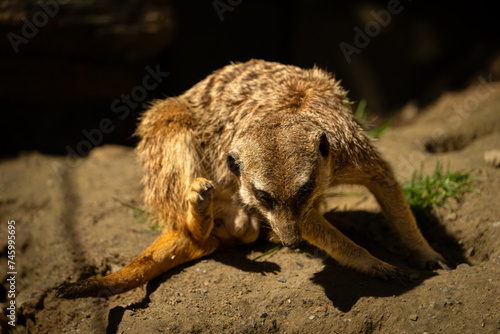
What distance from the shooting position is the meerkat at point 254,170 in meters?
2.26

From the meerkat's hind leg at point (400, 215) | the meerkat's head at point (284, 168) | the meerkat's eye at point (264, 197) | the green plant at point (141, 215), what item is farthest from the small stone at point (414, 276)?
the green plant at point (141, 215)

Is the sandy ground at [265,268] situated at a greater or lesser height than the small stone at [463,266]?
greater

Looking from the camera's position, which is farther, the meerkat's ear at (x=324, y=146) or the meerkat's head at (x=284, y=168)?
the meerkat's ear at (x=324, y=146)

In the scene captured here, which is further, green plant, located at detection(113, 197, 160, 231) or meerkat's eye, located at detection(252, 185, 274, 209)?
green plant, located at detection(113, 197, 160, 231)

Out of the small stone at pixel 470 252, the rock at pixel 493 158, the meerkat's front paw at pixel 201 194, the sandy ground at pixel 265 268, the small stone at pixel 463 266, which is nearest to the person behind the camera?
the sandy ground at pixel 265 268

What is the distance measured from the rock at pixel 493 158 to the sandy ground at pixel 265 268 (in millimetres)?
52

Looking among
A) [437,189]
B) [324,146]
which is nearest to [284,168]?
[324,146]

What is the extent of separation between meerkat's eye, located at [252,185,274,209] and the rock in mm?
2130

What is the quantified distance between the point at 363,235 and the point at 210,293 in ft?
3.92

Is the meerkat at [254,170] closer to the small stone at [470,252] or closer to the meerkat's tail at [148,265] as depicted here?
the meerkat's tail at [148,265]

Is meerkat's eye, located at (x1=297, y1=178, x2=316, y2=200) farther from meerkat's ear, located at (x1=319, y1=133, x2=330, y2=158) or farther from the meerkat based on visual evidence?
meerkat's ear, located at (x1=319, y1=133, x2=330, y2=158)

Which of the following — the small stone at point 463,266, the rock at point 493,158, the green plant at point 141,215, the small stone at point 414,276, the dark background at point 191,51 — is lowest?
the small stone at point 463,266

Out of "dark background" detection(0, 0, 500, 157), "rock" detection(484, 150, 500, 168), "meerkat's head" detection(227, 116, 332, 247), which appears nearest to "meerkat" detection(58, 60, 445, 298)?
"meerkat's head" detection(227, 116, 332, 247)

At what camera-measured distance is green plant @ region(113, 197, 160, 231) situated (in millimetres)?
3599
